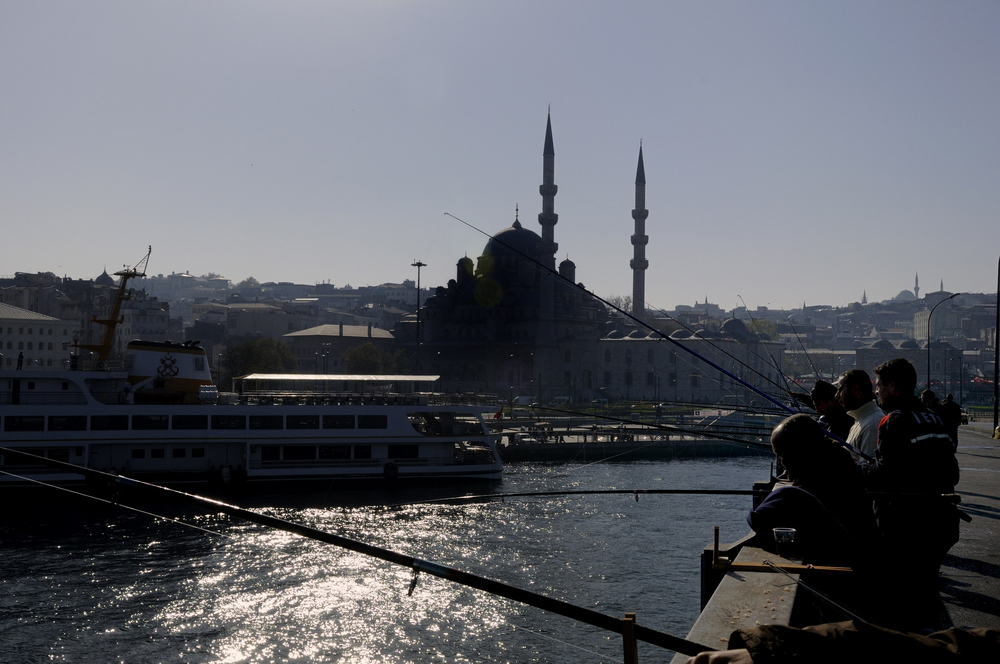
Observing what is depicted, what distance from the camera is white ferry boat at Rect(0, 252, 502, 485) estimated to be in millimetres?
24812

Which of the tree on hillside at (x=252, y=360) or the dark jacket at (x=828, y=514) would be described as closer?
the dark jacket at (x=828, y=514)

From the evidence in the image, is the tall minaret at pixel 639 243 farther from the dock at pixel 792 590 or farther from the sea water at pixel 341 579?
the dock at pixel 792 590

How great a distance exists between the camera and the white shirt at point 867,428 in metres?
5.90

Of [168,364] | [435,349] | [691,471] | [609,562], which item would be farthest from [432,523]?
[435,349]

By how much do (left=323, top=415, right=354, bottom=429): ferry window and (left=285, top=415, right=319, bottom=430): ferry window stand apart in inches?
10.7

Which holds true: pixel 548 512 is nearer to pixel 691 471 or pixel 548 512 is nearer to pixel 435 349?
pixel 691 471

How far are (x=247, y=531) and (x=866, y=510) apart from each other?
17.6m

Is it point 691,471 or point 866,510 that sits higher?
point 866,510

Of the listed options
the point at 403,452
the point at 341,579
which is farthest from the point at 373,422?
the point at 341,579

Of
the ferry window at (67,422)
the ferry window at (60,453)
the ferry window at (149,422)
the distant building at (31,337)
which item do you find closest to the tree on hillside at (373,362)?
the distant building at (31,337)

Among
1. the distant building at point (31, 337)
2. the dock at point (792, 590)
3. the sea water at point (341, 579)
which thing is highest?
the distant building at point (31, 337)

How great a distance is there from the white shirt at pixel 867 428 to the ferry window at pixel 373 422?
72.0ft

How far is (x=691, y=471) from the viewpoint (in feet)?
111

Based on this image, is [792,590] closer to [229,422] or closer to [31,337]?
[229,422]
